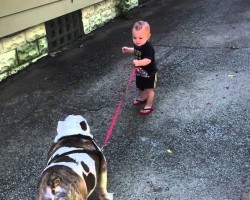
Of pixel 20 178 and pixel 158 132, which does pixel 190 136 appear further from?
pixel 20 178

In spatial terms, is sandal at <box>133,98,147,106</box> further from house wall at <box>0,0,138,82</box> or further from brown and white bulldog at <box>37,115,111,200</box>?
house wall at <box>0,0,138,82</box>

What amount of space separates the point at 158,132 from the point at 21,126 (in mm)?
1655

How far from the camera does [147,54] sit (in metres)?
4.61

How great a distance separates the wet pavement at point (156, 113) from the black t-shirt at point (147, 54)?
551mm

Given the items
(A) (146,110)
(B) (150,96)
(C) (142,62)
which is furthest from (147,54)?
(A) (146,110)

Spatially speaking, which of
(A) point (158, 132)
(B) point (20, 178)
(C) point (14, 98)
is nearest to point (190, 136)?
(A) point (158, 132)

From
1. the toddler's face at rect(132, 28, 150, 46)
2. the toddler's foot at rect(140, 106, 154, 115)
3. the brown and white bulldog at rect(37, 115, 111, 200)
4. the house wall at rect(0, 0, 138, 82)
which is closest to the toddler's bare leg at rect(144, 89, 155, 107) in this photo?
the toddler's foot at rect(140, 106, 154, 115)

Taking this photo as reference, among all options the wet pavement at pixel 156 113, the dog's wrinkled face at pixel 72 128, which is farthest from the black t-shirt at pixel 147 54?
the dog's wrinkled face at pixel 72 128

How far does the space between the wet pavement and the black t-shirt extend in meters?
0.55

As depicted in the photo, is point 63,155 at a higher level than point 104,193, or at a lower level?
higher

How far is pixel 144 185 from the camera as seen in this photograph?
3.70 metres

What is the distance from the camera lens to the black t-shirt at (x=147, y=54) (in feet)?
15.1

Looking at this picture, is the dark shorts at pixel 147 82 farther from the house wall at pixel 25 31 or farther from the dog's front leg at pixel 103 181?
the house wall at pixel 25 31

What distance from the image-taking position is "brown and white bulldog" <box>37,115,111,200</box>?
8.16ft
